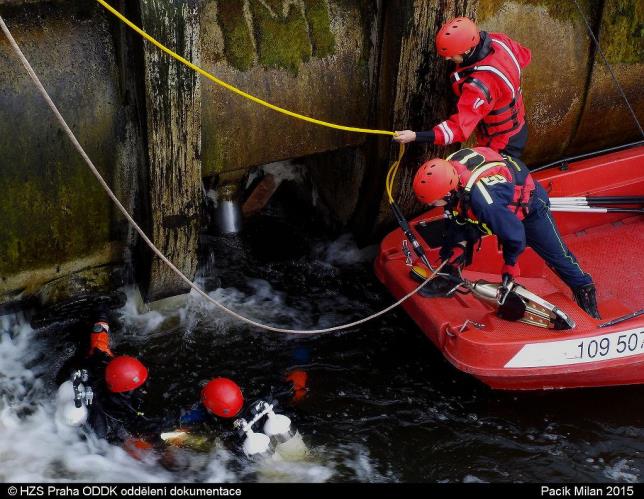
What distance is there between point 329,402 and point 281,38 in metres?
2.25

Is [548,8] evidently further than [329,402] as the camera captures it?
Yes

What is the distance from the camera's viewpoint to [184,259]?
5234mm

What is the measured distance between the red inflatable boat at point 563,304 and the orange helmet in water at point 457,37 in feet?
4.07

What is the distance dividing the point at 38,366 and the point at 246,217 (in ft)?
7.37

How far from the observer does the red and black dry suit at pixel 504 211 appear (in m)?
4.55

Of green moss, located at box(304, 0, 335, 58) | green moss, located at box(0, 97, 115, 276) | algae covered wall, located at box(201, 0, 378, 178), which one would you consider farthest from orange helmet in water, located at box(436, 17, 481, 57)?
green moss, located at box(0, 97, 115, 276)

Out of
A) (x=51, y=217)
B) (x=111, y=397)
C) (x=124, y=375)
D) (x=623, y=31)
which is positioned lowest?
(x=111, y=397)

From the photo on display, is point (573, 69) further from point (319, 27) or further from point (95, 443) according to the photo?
point (95, 443)

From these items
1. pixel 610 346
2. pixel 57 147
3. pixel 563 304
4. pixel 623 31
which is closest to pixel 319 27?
pixel 57 147

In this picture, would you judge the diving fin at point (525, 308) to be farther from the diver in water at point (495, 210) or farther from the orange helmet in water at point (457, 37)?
the orange helmet in water at point (457, 37)

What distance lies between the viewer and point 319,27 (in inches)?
196

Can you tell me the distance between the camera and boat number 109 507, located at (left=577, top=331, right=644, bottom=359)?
4773 millimetres

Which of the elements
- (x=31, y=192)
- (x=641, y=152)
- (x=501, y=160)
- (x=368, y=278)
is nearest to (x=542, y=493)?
(x=501, y=160)

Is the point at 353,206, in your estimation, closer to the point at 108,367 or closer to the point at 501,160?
the point at 501,160
